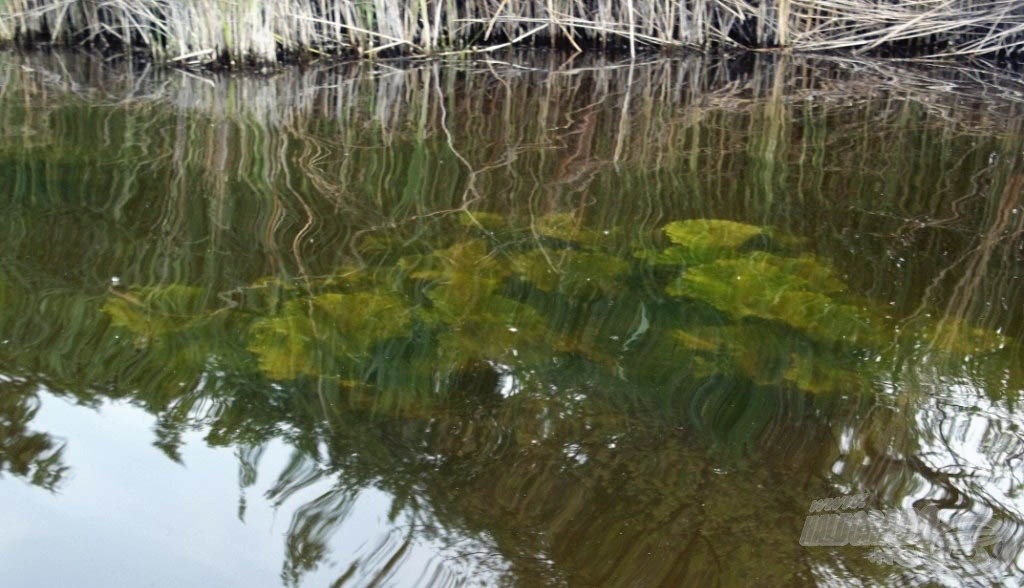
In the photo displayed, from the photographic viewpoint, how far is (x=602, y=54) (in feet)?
17.6

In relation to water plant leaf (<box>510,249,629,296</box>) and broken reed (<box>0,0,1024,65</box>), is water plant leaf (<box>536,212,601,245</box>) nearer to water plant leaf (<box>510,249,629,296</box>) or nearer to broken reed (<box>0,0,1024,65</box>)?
water plant leaf (<box>510,249,629,296</box>)

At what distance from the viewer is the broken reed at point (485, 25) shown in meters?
4.64

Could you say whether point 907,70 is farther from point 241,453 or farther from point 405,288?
point 241,453

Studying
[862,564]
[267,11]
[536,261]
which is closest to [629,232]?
[536,261]

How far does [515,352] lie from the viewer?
2.07 meters

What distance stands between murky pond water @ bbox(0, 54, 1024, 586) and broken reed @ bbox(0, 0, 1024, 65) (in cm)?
109

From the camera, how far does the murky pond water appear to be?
155cm

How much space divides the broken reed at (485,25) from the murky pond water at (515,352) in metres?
1.09

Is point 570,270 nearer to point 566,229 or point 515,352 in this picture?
point 566,229

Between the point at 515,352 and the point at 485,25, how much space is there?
12.0 ft
